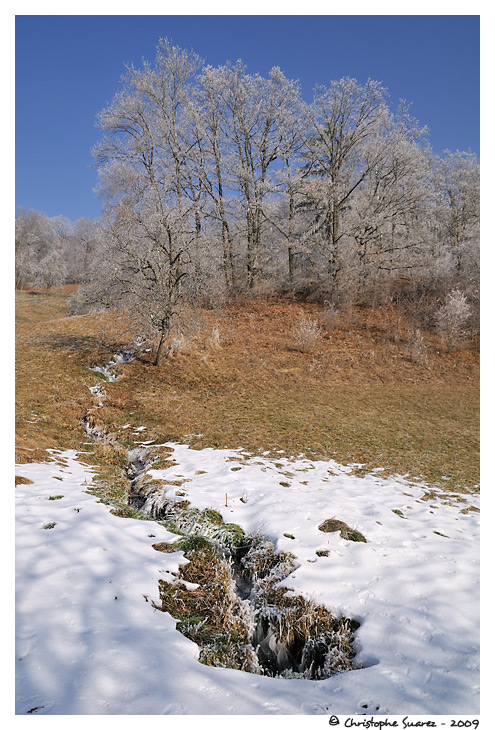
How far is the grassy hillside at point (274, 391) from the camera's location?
28.5ft

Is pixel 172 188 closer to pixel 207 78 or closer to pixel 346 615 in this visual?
pixel 207 78

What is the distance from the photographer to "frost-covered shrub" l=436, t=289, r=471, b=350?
18.0 m

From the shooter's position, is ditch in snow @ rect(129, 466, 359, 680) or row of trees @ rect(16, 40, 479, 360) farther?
row of trees @ rect(16, 40, 479, 360)

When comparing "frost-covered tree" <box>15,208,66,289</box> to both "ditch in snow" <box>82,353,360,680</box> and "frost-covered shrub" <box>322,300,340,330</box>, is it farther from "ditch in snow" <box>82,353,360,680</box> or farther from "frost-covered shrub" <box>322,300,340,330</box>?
"ditch in snow" <box>82,353,360,680</box>

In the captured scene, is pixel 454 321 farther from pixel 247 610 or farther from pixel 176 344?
pixel 247 610

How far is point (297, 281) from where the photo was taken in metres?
22.6

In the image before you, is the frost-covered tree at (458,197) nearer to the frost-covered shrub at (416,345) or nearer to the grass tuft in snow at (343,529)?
the frost-covered shrub at (416,345)

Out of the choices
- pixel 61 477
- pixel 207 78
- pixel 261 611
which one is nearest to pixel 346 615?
pixel 261 611

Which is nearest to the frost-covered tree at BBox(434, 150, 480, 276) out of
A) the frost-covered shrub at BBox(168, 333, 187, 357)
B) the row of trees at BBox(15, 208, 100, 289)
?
the frost-covered shrub at BBox(168, 333, 187, 357)

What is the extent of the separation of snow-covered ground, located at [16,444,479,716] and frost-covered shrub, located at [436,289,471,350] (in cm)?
1403

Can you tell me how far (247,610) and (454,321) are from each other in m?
18.2

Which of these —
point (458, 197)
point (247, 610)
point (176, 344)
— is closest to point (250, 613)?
point (247, 610)

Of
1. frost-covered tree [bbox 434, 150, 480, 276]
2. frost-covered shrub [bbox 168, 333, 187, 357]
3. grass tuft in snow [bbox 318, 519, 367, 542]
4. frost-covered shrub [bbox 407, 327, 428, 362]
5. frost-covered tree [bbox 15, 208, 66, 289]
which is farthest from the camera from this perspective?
frost-covered tree [bbox 15, 208, 66, 289]

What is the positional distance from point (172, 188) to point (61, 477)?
17.6 metres
